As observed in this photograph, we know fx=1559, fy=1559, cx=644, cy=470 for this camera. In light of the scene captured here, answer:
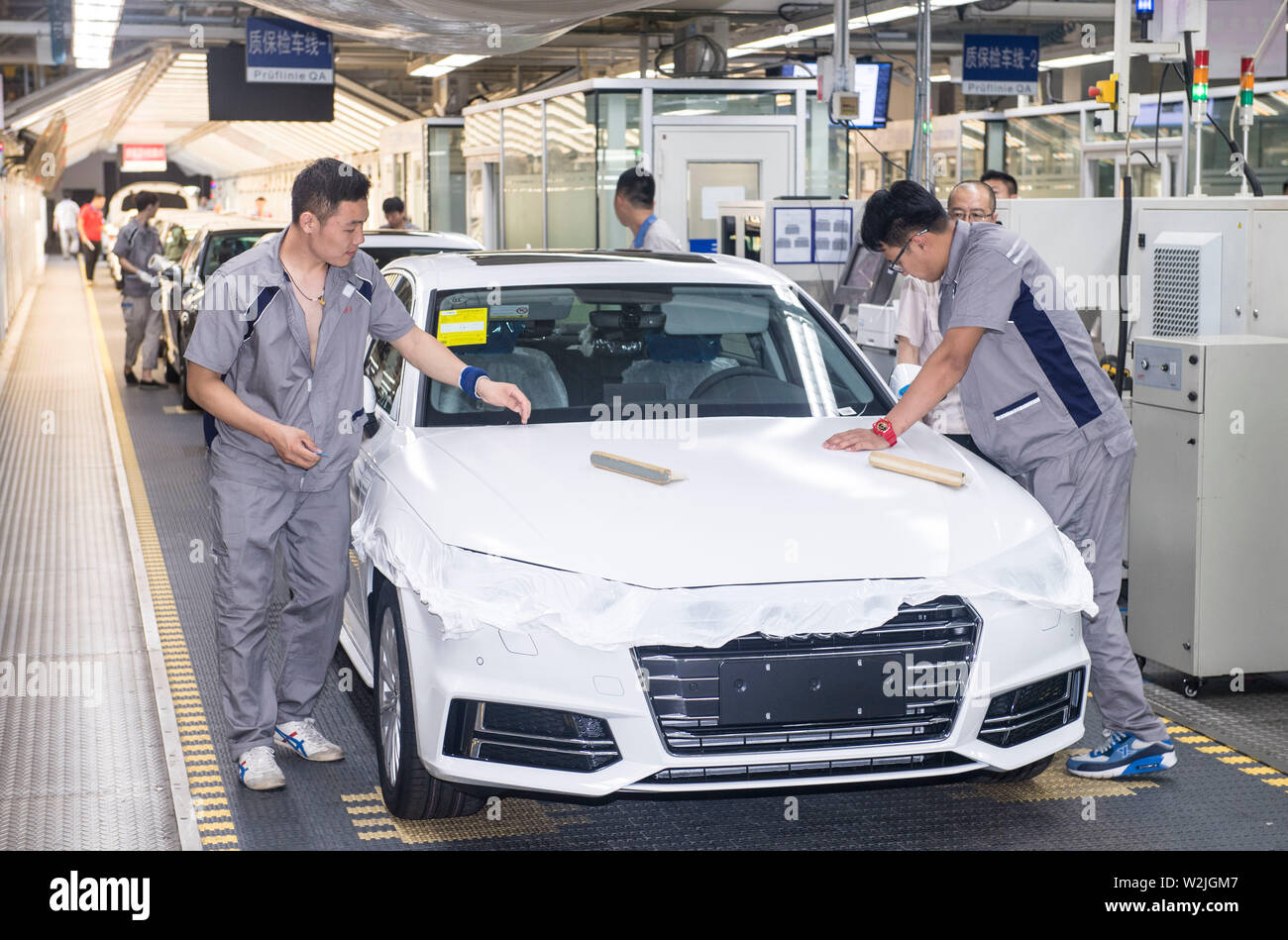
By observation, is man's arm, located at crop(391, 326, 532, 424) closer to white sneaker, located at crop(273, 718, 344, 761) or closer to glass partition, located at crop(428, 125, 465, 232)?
white sneaker, located at crop(273, 718, 344, 761)

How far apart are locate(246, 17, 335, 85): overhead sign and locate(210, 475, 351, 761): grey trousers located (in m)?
16.5

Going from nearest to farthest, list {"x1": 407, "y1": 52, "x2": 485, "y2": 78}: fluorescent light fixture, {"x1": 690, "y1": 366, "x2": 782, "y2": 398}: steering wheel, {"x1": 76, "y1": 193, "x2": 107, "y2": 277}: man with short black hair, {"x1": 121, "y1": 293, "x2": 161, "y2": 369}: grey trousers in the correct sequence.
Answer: {"x1": 690, "y1": 366, "x2": 782, "y2": 398}: steering wheel → {"x1": 121, "y1": 293, "x2": 161, "y2": 369}: grey trousers → {"x1": 407, "y1": 52, "x2": 485, "y2": 78}: fluorescent light fixture → {"x1": 76, "y1": 193, "x2": 107, "y2": 277}: man with short black hair

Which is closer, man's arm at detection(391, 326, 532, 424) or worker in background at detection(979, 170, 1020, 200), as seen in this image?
man's arm at detection(391, 326, 532, 424)

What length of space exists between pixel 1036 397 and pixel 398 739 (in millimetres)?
2055

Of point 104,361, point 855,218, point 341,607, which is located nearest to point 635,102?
point 855,218

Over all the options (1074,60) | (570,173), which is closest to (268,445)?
(570,173)

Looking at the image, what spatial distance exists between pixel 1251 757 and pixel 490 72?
23.6m

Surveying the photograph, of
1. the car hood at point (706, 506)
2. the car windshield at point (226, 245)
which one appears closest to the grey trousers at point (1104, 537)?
the car hood at point (706, 506)

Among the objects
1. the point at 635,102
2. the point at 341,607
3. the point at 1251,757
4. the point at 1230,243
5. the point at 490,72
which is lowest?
the point at 1251,757

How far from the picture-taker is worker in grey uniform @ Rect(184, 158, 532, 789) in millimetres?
4344

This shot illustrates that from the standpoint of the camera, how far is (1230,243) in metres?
5.93

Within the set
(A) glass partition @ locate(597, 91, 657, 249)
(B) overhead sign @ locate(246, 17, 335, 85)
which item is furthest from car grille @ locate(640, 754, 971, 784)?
(B) overhead sign @ locate(246, 17, 335, 85)

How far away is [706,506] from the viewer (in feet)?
12.8
